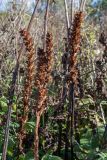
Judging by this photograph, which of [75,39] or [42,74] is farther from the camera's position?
[75,39]

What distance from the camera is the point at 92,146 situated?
3.67 metres

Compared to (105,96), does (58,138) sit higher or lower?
lower

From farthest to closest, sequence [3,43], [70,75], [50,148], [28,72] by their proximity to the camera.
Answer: [3,43] < [50,148] < [70,75] < [28,72]

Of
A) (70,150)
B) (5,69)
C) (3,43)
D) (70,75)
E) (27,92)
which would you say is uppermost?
(3,43)

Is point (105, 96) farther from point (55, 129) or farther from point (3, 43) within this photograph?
point (3, 43)

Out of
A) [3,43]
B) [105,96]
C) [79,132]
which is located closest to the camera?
[105,96]

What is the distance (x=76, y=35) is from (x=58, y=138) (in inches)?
65.6

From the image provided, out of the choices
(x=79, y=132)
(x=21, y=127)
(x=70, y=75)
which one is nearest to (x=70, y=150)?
(x=79, y=132)

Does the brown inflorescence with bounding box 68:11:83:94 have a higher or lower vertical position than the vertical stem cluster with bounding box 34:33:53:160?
higher

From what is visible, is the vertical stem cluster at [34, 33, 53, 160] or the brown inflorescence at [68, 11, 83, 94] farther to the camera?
the brown inflorescence at [68, 11, 83, 94]

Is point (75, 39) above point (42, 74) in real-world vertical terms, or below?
above

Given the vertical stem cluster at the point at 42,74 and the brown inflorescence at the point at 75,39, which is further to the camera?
the brown inflorescence at the point at 75,39

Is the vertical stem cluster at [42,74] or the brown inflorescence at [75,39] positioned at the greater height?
the brown inflorescence at [75,39]

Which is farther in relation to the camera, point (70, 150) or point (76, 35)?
point (70, 150)
